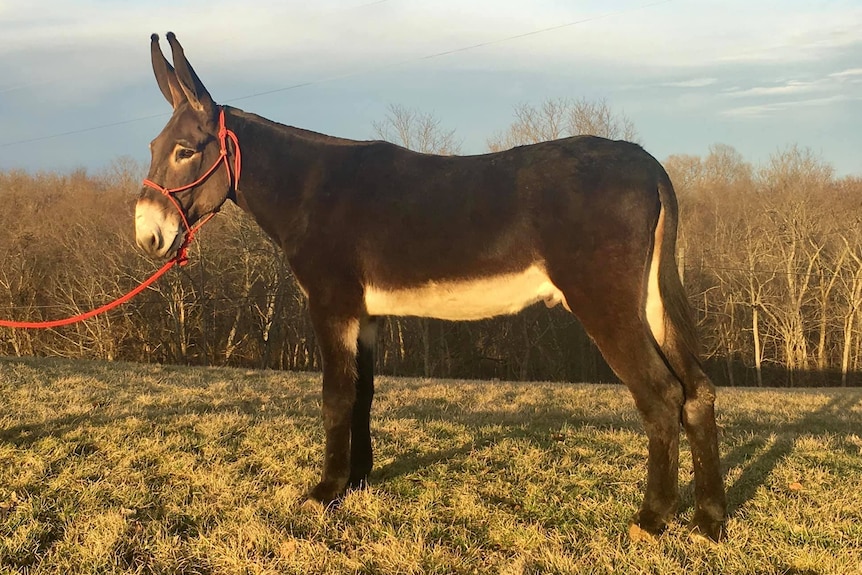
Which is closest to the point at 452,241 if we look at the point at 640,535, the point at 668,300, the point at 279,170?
the point at 668,300

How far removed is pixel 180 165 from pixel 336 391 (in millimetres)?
2059

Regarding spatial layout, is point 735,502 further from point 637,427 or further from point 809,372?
point 809,372

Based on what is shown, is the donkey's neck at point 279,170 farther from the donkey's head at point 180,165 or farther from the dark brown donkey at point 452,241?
the donkey's head at point 180,165

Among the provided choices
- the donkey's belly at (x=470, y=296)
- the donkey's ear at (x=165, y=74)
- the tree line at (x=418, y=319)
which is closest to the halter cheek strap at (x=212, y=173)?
the donkey's ear at (x=165, y=74)

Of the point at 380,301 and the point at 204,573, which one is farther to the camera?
the point at 380,301

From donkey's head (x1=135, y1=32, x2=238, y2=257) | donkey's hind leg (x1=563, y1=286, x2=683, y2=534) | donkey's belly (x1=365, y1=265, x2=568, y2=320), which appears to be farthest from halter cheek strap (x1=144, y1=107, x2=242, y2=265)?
donkey's hind leg (x1=563, y1=286, x2=683, y2=534)

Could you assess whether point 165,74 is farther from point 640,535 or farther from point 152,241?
point 640,535

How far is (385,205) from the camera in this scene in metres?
4.09

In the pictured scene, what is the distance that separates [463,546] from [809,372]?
32.6 m

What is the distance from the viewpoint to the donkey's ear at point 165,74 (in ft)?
14.5

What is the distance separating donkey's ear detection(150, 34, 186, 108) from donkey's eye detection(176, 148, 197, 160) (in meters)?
0.41

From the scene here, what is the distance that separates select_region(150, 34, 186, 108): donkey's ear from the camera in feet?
14.5

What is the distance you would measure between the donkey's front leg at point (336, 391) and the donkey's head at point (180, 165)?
1.26 meters

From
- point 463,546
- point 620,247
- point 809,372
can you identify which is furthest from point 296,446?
point 809,372
